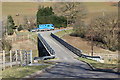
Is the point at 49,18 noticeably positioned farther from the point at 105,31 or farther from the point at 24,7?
the point at 105,31

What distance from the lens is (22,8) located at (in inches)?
4624

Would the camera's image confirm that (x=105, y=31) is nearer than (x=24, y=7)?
Yes

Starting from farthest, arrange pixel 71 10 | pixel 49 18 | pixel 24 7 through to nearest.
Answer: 1. pixel 24 7
2. pixel 49 18
3. pixel 71 10

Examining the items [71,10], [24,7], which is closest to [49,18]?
[71,10]

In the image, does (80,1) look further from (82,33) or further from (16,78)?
(16,78)

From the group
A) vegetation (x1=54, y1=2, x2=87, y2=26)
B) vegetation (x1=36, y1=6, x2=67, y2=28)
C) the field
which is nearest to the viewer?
vegetation (x1=36, y1=6, x2=67, y2=28)

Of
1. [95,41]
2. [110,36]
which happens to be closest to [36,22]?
[95,41]

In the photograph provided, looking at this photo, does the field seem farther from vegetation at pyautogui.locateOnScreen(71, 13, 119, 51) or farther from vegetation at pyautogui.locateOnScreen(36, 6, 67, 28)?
vegetation at pyautogui.locateOnScreen(71, 13, 119, 51)

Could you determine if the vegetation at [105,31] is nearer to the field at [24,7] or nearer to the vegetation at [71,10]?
the vegetation at [71,10]

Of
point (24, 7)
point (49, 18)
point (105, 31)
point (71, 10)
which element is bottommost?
point (105, 31)

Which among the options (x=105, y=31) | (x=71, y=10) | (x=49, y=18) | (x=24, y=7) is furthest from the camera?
(x=24, y=7)

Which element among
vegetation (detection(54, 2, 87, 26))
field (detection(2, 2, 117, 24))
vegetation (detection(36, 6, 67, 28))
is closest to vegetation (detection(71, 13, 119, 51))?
vegetation (detection(36, 6, 67, 28))

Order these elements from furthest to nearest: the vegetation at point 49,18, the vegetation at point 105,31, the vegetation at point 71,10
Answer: the vegetation at point 71,10, the vegetation at point 49,18, the vegetation at point 105,31

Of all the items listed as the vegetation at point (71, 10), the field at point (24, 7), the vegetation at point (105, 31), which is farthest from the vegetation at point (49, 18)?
the vegetation at point (105, 31)
